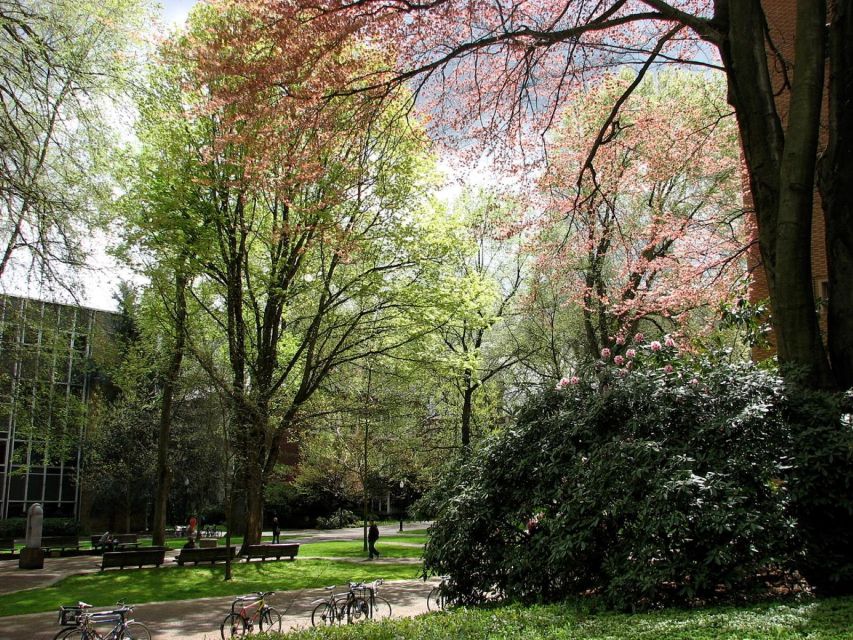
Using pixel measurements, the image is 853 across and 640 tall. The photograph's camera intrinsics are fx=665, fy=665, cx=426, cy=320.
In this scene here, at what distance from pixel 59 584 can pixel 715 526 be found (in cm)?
1611

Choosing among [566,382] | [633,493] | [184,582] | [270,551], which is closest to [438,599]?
[566,382]

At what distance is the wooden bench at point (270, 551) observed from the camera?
64.4 feet

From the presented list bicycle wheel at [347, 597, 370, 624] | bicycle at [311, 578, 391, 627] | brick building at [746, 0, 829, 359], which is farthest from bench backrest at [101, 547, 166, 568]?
brick building at [746, 0, 829, 359]

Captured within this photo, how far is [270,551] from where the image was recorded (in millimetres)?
19953

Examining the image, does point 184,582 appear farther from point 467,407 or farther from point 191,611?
point 467,407

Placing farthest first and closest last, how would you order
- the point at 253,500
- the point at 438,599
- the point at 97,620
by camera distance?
the point at 253,500, the point at 97,620, the point at 438,599

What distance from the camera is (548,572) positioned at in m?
6.93

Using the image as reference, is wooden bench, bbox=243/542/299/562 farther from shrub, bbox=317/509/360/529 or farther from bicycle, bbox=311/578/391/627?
shrub, bbox=317/509/360/529

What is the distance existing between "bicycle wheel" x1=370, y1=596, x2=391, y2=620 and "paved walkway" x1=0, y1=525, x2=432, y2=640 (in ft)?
0.67

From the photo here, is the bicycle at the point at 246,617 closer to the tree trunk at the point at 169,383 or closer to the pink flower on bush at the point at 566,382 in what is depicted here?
the pink flower on bush at the point at 566,382

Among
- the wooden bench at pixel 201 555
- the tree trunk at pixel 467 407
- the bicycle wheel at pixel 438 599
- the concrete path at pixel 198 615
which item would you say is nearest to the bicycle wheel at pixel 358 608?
the concrete path at pixel 198 615

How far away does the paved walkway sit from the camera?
1087 cm

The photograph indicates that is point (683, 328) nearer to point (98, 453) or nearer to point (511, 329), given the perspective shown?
point (511, 329)

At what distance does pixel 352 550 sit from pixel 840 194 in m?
22.7
